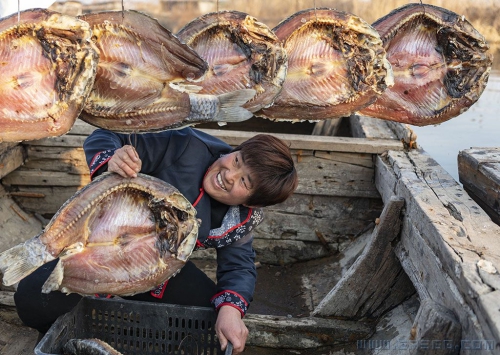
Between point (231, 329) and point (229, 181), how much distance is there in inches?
29.1

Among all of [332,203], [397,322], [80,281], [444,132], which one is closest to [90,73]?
[80,281]

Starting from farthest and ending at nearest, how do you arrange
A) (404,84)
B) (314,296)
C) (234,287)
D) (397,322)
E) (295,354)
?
(314,296), (295,354), (397,322), (234,287), (404,84)

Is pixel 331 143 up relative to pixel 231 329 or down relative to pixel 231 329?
up

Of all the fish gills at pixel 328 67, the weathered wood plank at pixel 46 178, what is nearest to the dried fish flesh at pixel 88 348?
the fish gills at pixel 328 67

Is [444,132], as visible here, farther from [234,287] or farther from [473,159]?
[234,287]

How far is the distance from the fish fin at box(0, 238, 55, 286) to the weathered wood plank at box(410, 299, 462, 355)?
1.52m

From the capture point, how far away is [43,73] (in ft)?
6.60

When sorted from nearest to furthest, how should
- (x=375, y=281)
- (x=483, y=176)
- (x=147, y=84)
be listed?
(x=147, y=84), (x=483, y=176), (x=375, y=281)

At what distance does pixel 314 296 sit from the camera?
14.5 ft

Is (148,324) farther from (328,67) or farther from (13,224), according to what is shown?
(13,224)

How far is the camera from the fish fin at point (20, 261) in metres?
2.03

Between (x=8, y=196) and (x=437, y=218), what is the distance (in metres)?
3.59

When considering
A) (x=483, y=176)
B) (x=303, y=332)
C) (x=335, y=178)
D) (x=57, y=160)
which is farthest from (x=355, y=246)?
(x=57, y=160)

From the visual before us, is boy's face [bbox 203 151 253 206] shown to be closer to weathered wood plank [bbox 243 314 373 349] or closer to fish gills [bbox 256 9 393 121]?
fish gills [bbox 256 9 393 121]
